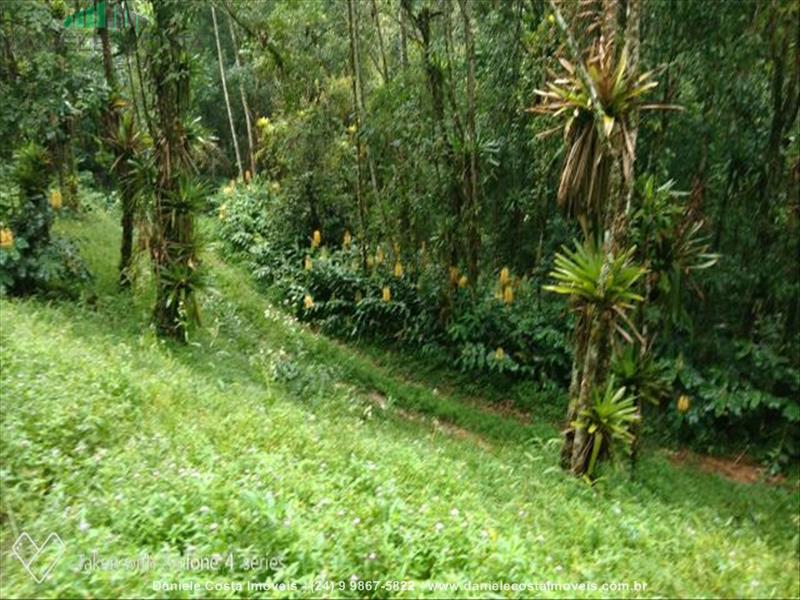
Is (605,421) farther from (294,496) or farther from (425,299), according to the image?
(425,299)

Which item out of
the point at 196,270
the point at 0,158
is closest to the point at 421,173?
the point at 196,270

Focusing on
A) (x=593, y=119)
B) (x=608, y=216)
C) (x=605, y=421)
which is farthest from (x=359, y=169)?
(x=605, y=421)

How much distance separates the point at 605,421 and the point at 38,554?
4251mm

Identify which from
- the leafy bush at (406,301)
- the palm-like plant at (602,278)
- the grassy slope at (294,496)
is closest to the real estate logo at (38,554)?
the grassy slope at (294,496)

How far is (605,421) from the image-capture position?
5676 mm

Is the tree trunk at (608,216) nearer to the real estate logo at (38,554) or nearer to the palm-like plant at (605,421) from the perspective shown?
the palm-like plant at (605,421)

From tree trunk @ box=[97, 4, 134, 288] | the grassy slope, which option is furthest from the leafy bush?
tree trunk @ box=[97, 4, 134, 288]

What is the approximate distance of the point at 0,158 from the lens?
860 centimetres

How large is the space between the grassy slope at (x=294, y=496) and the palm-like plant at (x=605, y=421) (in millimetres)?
261

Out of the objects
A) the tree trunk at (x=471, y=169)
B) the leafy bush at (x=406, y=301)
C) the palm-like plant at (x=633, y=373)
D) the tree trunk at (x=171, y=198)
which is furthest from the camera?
the leafy bush at (x=406, y=301)

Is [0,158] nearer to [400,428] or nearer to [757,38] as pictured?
[400,428]

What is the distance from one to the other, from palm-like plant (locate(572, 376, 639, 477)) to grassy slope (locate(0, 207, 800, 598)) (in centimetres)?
26

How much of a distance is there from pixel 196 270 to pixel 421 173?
392 cm

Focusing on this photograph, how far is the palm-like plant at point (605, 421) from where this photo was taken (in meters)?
5.66
